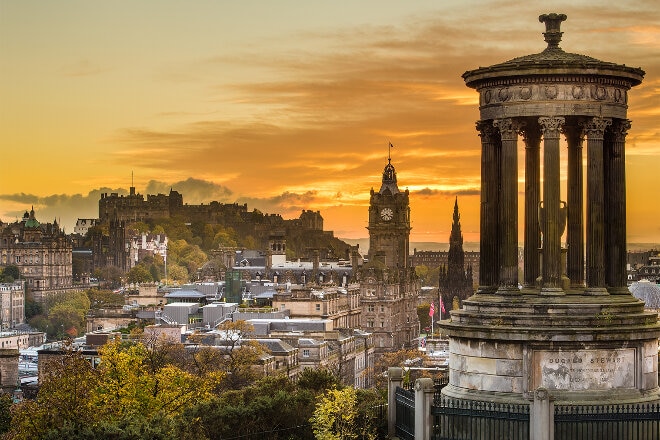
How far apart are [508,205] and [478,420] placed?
19.7ft

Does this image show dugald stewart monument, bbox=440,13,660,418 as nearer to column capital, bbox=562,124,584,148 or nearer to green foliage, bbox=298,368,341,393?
column capital, bbox=562,124,584,148

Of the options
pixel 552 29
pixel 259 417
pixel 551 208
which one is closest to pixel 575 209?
pixel 551 208

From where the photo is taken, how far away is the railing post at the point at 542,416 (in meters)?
45.1

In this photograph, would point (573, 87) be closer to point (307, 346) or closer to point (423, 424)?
point (423, 424)

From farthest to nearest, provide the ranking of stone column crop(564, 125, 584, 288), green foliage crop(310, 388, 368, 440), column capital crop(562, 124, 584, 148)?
green foliage crop(310, 388, 368, 440) → column capital crop(562, 124, 584, 148) → stone column crop(564, 125, 584, 288)

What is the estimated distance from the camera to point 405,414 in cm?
4972

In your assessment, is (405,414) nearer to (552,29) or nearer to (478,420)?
(478,420)

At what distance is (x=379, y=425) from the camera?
5666 cm

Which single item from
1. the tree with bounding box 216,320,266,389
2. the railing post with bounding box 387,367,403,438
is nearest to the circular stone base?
the railing post with bounding box 387,367,403,438

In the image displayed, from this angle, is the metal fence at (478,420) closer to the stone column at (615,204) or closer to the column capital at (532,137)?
the stone column at (615,204)

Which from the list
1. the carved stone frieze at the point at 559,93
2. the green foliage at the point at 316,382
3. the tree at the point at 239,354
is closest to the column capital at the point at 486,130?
the carved stone frieze at the point at 559,93

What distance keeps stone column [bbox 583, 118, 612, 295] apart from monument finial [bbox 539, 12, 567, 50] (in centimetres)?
308

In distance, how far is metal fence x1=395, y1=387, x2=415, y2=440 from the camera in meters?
48.8

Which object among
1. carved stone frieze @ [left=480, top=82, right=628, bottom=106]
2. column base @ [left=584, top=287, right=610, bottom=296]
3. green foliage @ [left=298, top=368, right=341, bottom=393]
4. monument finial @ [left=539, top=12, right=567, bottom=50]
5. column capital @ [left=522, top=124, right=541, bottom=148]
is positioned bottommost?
green foliage @ [left=298, top=368, right=341, bottom=393]
